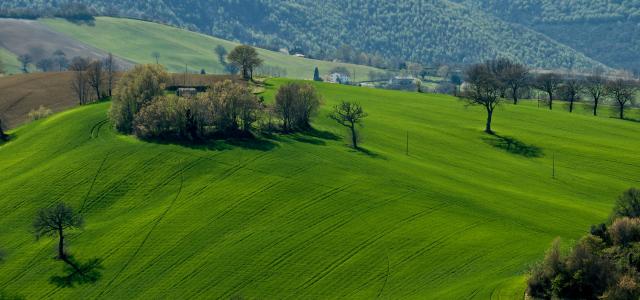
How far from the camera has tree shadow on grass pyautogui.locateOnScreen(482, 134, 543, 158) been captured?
142 m

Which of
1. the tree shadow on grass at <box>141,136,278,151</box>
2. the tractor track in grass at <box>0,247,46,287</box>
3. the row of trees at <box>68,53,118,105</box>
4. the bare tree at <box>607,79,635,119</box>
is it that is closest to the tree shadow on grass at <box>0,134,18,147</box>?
the row of trees at <box>68,53,118,105</box>

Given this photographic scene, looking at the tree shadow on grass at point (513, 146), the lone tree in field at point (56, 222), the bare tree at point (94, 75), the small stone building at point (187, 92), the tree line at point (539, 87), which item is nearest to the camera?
the lone tree in field at point (56, 222)

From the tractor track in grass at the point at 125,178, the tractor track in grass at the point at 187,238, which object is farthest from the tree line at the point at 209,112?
the tractor track in grass at the point at 187,238

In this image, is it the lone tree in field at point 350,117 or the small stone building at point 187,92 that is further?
the small stone building at point 187,92

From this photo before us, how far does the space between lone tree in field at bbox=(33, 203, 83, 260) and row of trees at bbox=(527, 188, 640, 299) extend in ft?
175

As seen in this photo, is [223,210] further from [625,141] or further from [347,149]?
[625,141]

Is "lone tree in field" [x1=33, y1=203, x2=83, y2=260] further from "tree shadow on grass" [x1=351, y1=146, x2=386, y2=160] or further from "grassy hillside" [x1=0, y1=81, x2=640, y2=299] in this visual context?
"tree shadow on grass" [x1=351, y1=146, x2=386, y2=160]

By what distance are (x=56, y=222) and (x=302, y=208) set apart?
28753mm

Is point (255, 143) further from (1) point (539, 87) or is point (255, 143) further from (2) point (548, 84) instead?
(1) point (539, 87)

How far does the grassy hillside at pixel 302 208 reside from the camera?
303 ft

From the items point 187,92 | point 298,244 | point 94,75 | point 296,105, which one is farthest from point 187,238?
point 94,75

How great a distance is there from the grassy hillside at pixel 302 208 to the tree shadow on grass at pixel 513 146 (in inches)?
49.1

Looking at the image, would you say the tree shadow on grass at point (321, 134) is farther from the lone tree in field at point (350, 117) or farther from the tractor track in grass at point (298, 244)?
the tractor track in grass at point (298, 244)

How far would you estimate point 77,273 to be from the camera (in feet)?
322
